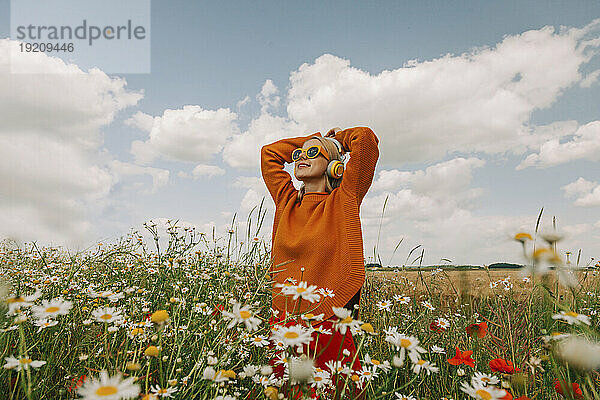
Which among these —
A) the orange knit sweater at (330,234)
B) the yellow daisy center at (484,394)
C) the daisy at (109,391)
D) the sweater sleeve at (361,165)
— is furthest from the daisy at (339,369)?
the sweater sleeve at (361,165)

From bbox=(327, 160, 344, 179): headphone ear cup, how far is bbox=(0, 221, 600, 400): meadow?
0.85 meters

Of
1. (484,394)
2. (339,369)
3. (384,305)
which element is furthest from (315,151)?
(484,394)

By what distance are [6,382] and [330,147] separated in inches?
103

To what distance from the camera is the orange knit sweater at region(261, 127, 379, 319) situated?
2.94 m

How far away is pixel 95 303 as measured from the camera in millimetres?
2398

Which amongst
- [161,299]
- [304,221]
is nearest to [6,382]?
[161,299]

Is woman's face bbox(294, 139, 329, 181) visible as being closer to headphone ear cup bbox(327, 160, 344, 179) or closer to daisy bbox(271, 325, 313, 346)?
headphone ear cup bbox(327, 160, 344, 179)

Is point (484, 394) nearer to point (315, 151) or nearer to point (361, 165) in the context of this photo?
point (361, 165)

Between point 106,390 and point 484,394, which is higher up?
point 106,390

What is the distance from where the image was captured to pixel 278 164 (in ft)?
12.6

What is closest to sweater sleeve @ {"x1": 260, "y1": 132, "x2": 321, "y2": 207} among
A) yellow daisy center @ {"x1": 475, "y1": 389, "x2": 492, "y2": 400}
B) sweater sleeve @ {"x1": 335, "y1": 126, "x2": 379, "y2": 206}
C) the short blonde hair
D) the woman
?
the woman

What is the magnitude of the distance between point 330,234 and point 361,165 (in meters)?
0.61

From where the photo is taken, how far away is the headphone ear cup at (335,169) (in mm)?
3381

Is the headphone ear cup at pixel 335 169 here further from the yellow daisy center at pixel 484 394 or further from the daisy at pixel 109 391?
the daisy at pixel 109 391
